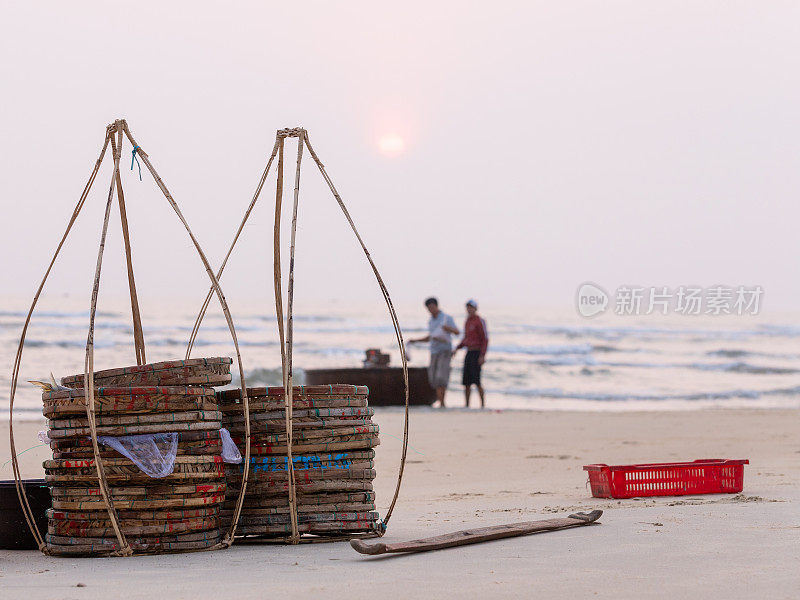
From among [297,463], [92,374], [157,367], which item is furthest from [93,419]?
[297,463]

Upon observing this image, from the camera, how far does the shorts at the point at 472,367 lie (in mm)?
Result: 14727

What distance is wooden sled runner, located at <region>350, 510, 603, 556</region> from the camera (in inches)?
163

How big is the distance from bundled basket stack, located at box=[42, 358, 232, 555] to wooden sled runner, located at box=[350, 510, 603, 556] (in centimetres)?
79

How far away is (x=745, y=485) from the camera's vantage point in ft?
22.9

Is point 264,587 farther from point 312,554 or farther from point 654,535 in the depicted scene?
point 654,535

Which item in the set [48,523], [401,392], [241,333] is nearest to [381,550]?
[48,523]

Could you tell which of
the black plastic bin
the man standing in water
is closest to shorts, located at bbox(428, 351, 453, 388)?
the man standing in water

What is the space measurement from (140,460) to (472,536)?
145cm

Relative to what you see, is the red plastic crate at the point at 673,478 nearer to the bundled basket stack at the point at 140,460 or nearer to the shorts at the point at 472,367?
the bundled basket stack at the point at 140,460

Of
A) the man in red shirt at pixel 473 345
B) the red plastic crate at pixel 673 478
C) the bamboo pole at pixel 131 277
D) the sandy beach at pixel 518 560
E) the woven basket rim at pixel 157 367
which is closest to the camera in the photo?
the sandy beach at pixel 518 560

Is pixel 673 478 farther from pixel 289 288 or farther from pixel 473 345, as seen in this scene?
pixel 473 345

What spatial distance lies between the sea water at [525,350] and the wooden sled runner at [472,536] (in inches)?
480

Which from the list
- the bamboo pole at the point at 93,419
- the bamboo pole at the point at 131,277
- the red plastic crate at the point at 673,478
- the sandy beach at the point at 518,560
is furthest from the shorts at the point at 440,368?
the bamboo pole at the point at 93,419

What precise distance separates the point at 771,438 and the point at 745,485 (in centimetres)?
454
